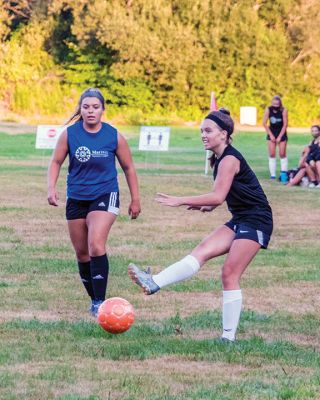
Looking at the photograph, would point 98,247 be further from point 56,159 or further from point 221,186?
point 221,186

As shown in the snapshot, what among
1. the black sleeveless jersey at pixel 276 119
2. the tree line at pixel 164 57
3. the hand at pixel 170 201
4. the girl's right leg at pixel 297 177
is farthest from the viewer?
A: the tree line at pixel 164 57

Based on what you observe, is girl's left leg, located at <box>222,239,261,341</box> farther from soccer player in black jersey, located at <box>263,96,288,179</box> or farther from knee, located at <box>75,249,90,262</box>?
soccer player in black jersey, located at <box>263,96,288,179</box>

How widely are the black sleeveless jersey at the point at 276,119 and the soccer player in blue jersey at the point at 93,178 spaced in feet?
54.1

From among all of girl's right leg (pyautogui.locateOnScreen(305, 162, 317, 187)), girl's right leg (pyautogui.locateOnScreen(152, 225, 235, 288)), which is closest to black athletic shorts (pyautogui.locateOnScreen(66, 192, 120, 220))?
girl's right leg (pyautogui.locateOnScreen(152, 225, 235, 288))

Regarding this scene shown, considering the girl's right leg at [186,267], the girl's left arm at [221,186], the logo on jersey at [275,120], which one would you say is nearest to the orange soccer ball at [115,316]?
the girl's right leg at [186,267]

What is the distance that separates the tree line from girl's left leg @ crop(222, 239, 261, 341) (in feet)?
156

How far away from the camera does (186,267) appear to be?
7.79 m

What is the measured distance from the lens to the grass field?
6434 mm

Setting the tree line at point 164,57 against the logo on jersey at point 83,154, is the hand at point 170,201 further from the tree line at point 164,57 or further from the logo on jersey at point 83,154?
the tree line at point 164,57

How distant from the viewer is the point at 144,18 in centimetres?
5588

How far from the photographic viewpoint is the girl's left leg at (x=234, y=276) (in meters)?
7.73

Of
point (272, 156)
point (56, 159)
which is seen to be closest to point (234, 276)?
point (56, 159)

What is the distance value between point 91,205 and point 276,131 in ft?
55.7

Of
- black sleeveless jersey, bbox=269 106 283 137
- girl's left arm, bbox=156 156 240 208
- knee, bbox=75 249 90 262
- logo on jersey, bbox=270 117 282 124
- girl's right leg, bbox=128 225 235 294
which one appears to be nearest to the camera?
girl's left arm, bbox=156 156 240 208
